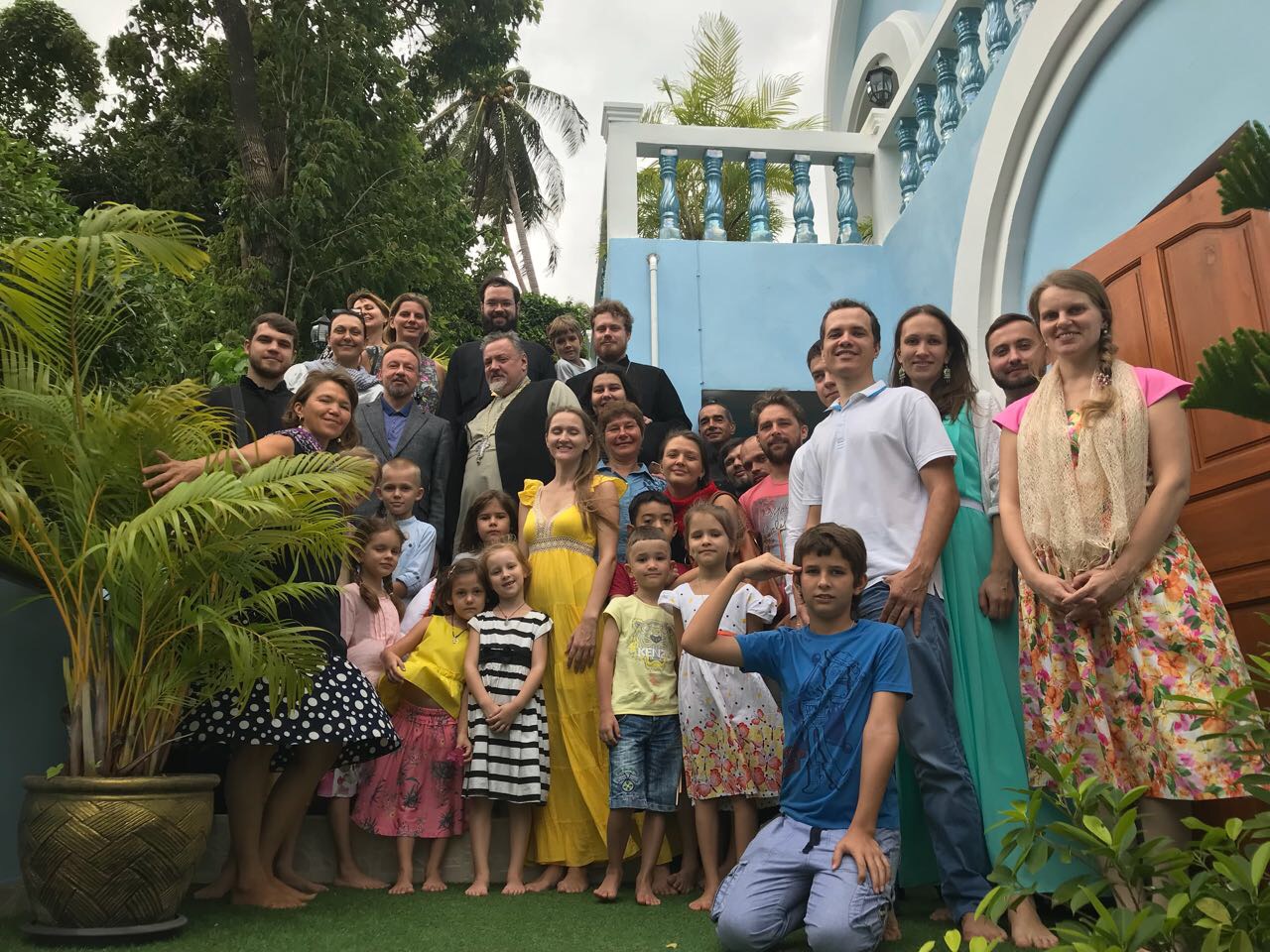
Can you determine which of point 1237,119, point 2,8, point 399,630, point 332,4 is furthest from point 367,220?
point 1237,119

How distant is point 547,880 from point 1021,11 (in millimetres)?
5395

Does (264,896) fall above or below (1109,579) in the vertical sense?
below

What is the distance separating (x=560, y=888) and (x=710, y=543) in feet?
4.48

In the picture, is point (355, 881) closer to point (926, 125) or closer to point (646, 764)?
point (646, 764)

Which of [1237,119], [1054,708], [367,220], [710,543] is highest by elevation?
[367,220]

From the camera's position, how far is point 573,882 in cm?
402

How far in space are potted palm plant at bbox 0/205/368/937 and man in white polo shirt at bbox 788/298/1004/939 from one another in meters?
1.52

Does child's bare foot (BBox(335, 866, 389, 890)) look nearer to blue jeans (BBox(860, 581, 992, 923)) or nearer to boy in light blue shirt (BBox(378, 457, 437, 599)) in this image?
boy in light blue shirt (BBox(378, 457, 437, 599))

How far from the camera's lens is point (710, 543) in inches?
162

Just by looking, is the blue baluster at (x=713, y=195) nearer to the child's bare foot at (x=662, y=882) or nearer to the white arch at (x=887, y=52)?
the white arch at (x=887, y=52)

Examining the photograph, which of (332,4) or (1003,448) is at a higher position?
(332,4)

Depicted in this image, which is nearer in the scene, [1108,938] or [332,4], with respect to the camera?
[1108,938]

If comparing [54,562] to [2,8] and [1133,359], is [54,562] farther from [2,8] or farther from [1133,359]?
[2,8]

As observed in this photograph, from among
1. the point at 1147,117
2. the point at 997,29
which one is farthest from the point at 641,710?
the point at 997,29
